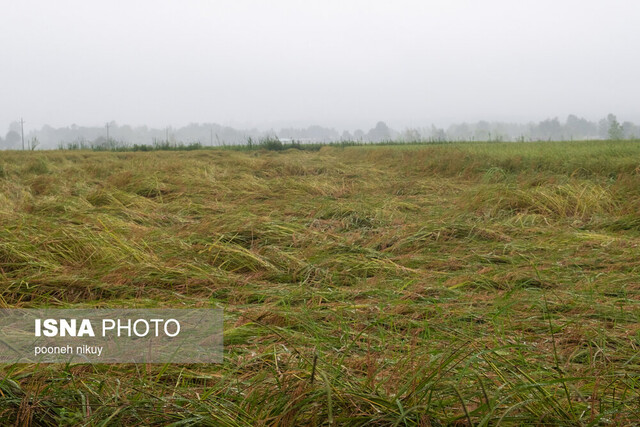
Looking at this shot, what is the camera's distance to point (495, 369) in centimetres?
106

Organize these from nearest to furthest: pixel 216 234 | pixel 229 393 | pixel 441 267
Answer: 1. pixel 229 393
2. pixel 441 267
3. pixel 216 234

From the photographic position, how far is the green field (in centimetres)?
96

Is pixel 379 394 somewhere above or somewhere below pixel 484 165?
below

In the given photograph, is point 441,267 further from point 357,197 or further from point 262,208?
point 357,197

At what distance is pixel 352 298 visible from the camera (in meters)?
1.85

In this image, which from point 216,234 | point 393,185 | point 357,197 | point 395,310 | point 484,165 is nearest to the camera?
point 395,310

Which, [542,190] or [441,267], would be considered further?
[542,190]

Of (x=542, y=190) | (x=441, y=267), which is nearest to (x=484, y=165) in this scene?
(x=542, y=190)

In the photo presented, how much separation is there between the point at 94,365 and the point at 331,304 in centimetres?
78

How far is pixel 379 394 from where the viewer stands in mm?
967

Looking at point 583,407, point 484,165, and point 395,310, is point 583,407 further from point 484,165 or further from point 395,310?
point 484,165

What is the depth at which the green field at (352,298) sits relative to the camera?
96 centimetres

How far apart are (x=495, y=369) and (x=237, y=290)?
114 centimetres

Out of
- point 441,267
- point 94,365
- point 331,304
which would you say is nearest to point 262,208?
point 441,267
